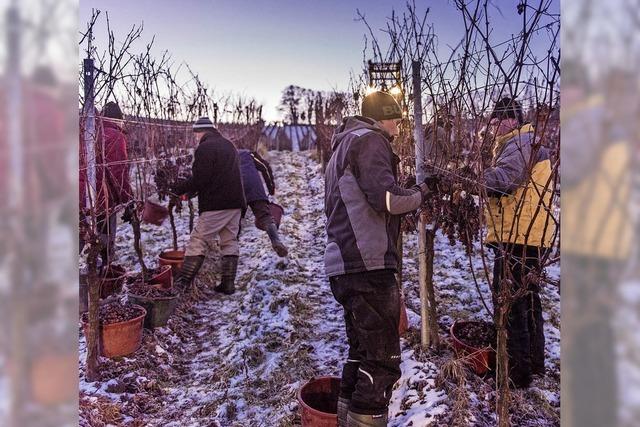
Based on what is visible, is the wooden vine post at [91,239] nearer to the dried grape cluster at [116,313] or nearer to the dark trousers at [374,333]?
the dried grape cluster at [116,313]

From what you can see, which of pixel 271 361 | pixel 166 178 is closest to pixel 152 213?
pixel 166 178

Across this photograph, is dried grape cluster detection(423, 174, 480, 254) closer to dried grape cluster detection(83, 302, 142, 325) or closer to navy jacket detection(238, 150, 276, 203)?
dried grape cluster detection(83, 302, 142, 325)

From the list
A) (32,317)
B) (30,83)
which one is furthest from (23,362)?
(30,83)

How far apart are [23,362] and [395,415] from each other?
2.57m

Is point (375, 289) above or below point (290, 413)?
above

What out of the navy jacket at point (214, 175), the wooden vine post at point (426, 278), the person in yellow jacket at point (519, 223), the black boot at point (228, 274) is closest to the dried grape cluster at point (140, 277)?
the black boot at point (228, 274)

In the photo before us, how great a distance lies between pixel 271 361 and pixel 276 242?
80.3 inches

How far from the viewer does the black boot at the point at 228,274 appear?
5.20 metres

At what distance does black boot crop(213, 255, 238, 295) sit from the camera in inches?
205

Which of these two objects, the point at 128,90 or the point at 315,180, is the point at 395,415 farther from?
the point at 315,180

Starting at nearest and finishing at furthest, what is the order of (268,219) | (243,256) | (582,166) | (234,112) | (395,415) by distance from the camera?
1. (582,166)
2. (395,415)
3. (268,219)
4. (243,256)
5. (234,112)

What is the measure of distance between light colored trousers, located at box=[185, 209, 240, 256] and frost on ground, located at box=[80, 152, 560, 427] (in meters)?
0.58

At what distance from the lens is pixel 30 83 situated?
561mm

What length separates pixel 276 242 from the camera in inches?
215
